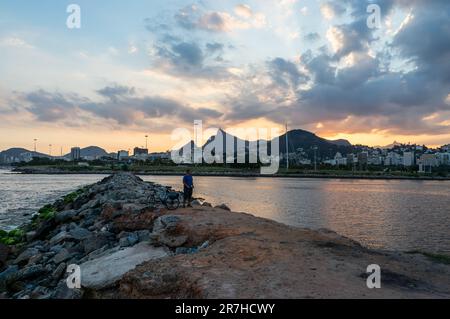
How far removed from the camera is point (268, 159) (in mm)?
192625

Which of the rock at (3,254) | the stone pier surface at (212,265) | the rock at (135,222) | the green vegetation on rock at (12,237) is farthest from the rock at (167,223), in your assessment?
the green vegetation on rock at (12,237)

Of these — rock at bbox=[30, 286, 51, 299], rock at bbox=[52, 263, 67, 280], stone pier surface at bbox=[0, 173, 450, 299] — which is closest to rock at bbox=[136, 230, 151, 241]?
stone pier surface at bbox=[0, 173, 450, 299]

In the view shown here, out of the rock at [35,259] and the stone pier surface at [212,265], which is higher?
the stone pier surface at [212,265]

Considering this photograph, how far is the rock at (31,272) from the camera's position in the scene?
11459mm

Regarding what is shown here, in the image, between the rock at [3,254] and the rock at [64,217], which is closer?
the rock at [3,254]

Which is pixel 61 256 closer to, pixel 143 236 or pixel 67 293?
pixel 143 236

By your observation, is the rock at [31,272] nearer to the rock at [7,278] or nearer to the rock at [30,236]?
the rock at [7,278]

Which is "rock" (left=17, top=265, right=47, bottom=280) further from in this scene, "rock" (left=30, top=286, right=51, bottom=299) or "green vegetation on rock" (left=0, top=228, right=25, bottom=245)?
"green vegetation on rock" (left=0, top=228, right=25, bottom=245)

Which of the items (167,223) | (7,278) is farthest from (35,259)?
(167,223)

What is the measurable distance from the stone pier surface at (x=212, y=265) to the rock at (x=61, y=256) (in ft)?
0.11

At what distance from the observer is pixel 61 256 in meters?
12.7

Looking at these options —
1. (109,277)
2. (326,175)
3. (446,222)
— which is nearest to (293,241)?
(109,277)

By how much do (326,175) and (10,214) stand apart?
452ft
